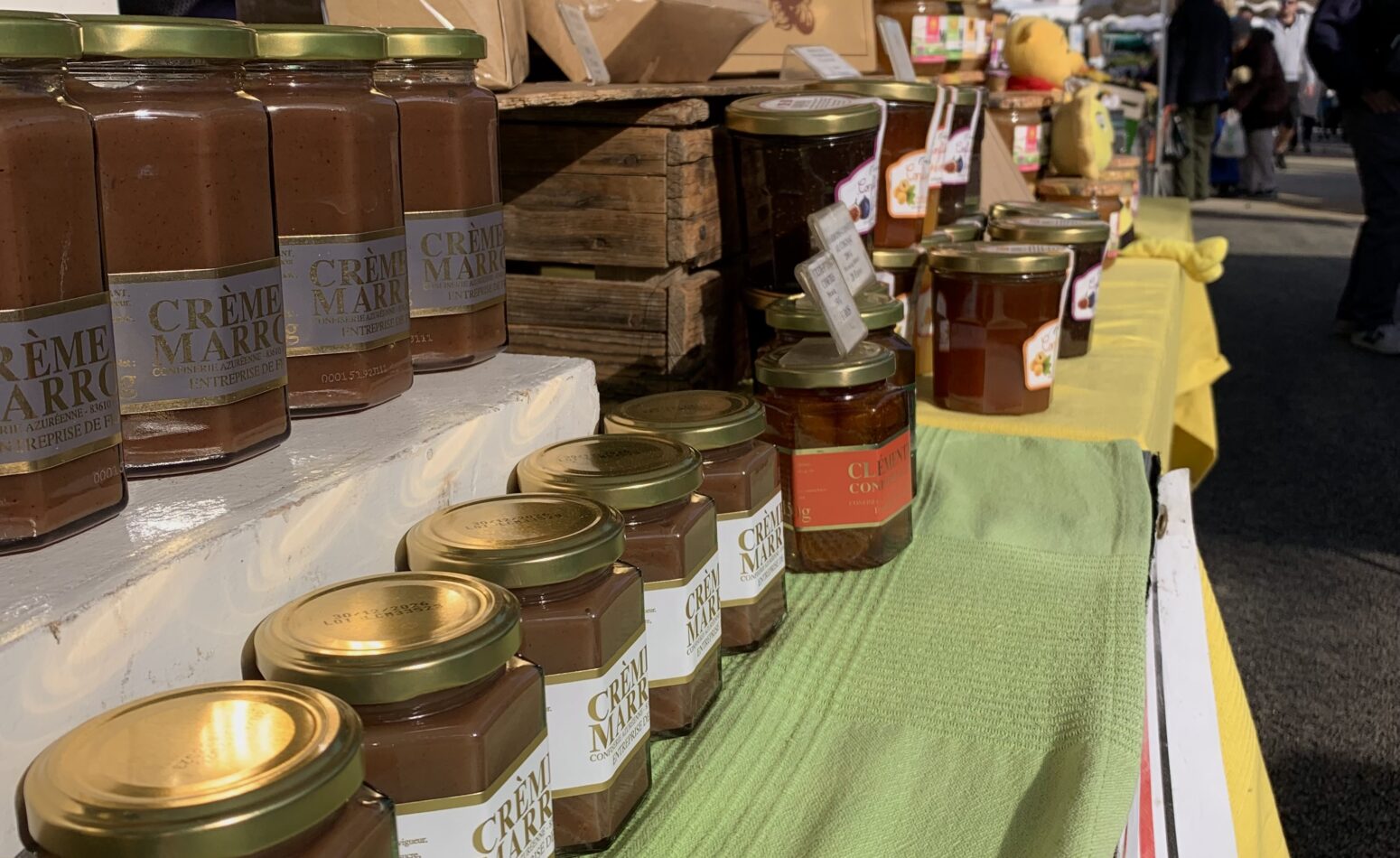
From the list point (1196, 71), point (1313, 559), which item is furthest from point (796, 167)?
point (1196, 71)

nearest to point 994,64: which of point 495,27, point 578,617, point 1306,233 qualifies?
point 495,27

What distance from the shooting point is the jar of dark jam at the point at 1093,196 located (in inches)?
98.0

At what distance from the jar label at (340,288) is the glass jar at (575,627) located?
5.8 inches

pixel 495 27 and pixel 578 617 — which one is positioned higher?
pixel 495 27

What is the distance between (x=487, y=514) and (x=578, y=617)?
0.36 ft

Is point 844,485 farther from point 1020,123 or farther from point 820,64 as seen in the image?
point 1020,123

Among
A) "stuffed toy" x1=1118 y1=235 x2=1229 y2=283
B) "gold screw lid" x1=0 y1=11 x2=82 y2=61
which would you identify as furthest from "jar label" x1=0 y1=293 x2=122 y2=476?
"stuffed toy" x1=1118 y1=235 x2=1229 y2=283

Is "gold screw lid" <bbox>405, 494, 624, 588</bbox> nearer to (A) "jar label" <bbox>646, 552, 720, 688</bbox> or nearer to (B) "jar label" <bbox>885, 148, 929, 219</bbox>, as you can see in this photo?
(A) "jar label" <bbox>646, 552, 720, 688</bbox>

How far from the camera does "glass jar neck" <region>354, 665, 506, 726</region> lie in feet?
1.70

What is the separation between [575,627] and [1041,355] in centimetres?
93

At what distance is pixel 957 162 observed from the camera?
1709mm

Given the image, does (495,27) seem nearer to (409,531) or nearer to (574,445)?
(574,445)

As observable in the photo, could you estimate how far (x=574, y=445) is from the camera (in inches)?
33.5

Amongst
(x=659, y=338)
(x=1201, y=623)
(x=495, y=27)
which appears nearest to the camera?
(x=495, y=27)
